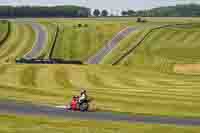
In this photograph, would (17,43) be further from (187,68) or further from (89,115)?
(89,115)

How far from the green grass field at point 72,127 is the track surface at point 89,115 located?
2.35m

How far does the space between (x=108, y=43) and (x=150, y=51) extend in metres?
13.4

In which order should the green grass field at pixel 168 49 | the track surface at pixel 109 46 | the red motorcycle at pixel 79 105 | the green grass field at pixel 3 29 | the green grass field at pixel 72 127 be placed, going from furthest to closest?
1. the green grass field at pixel 3 29
2. the track surface at pixel 109 46
3. the green grass field at pixel 168 49
4. the red motorcycle at pixel 79 105
5. the green grass field at pixel 72 127

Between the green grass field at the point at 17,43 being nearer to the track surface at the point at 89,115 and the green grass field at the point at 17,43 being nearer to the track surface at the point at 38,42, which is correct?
the track surface at the point at 38,42

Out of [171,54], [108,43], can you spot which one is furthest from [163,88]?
[108,43]

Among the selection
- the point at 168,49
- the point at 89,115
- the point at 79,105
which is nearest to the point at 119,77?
the point at 79,105

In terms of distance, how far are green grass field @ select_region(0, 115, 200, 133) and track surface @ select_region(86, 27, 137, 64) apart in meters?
67.8

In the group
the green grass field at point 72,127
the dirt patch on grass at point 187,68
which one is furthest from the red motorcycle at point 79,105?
the dirt patch on grass at point 187,68

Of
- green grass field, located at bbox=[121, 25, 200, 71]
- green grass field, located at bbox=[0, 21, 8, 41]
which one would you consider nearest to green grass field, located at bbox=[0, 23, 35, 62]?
green grass field, located at bbox=[0, 21, 8, 41]

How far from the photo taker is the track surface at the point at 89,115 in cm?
3625

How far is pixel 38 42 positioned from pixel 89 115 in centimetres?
8663

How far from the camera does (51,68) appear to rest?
7556cm

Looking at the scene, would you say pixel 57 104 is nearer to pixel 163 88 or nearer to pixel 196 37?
pixel 163 88

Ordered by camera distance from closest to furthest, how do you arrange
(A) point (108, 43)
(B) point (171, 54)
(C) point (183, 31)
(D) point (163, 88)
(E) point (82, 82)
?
(D) point (163, 88)
(E) point (82, 82)
(B) point (171, 54)
(A) point (108, 43)
(C) point (183, 31)
